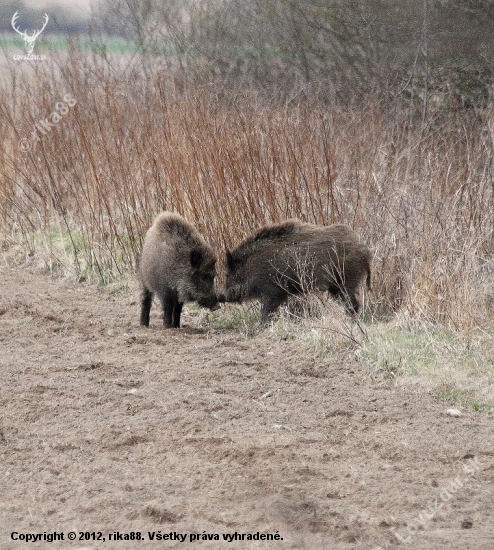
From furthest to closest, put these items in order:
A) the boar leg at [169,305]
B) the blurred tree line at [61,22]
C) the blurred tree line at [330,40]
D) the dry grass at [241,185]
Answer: the blurred tree line at [330,40]
the blurred tree line at [61,22]
the dry grass at [241,185]
the boar leg at [169,305]

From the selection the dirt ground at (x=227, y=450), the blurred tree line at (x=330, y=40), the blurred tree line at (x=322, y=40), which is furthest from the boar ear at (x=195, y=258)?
the blurred tree line at (x=330, y=40)

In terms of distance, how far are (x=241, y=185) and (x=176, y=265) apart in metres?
1.30

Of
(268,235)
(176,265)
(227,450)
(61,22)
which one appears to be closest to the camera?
(227,450)

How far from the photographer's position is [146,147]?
9.55 m

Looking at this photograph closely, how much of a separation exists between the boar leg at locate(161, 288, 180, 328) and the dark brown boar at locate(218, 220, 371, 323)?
1.33 ft

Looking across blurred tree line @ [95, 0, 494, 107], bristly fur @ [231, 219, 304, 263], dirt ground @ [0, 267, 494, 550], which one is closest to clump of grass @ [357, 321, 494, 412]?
dirt ground @ [0, 267, 494, 550]

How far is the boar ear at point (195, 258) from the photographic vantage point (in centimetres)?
770

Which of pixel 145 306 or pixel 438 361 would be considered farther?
pixel 145 306

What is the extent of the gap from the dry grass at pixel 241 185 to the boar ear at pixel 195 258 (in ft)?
3.53

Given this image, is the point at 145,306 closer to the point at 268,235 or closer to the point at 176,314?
the point at 176,314

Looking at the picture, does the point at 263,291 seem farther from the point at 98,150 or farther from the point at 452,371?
the point at 98,150

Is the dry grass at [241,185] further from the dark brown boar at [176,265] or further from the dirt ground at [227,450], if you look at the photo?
the dirt ground at [227,450]

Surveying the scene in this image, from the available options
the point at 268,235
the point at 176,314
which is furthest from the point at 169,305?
the point at 268,235

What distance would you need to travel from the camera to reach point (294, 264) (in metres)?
7.71
